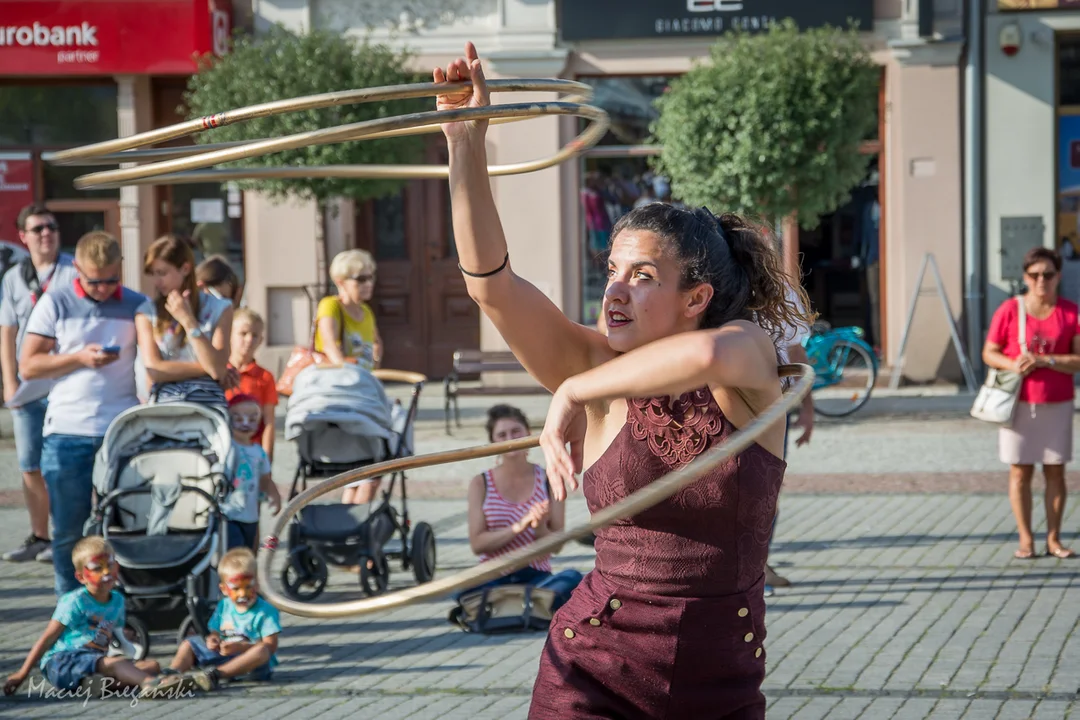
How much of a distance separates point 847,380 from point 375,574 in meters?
→ 10.6

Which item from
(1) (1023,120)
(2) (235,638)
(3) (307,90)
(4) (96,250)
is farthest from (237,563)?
(1) (1023,120)

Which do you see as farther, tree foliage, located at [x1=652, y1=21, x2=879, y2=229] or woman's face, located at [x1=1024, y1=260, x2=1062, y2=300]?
tree foliage, located at [x1=652, y1=21, x2=879, y2=229]

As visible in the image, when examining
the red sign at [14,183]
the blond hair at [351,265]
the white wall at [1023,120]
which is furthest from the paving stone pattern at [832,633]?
the red sign at [14,183]

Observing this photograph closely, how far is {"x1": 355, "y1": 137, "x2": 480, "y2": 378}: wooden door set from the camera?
19625 mm

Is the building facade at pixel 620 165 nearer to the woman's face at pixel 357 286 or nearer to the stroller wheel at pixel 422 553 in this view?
the woman's face at pixel 357 286

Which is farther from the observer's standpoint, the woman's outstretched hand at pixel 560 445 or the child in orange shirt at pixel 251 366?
the child in orange shirt at pixel 251 366

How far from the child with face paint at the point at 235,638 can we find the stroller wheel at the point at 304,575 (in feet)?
4.41

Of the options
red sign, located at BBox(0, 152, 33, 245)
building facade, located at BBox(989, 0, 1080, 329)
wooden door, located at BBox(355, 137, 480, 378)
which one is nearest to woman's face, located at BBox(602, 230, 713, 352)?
building facade, located at BBox(989, 0, 1080, 329)

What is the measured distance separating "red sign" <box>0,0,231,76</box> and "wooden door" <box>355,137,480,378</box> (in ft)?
10.6

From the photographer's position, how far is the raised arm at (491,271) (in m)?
3.10

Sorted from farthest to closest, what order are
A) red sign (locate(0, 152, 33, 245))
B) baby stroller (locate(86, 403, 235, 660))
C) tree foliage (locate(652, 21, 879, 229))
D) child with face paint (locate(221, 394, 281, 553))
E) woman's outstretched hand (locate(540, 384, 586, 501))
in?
red sign (locate(0, 152, 33, 245))
tree foliage (locate(652, 21, 879, 229))
child with face paint (locate(221, 394, 281, 553))
baby stroller (locate(86, 403, 235, 660))
woman's outstretched hand (locate(540, 384, 586, 501))

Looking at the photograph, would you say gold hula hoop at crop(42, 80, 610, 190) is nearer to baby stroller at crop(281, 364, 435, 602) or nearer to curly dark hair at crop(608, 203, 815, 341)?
curly dark hair at crop(608, 203, 815, 341)

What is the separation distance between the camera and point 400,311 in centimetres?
1978

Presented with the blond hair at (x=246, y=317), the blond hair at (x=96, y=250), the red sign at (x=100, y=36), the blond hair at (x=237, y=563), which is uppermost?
the red sign at (x=100, y=36)
